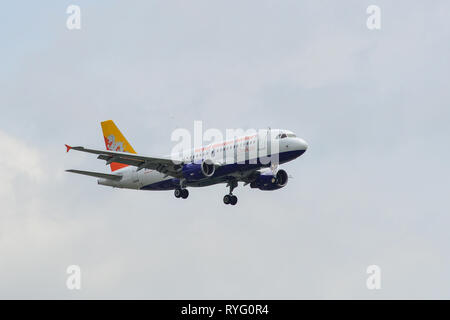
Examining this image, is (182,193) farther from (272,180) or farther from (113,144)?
(113,144)

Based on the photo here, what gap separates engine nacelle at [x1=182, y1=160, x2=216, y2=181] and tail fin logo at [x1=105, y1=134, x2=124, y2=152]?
52.1ft

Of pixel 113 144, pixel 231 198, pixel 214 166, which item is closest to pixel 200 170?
pixel 214 166

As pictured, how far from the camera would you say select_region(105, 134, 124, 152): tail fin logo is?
9894cm

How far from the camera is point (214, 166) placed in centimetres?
8362

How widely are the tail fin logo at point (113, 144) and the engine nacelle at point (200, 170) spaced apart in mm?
15883

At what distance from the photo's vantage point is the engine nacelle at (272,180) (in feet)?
291

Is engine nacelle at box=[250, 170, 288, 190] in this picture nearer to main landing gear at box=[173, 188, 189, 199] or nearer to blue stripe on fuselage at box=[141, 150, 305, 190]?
blue stripe on fuselage at box=[141, 150, 305, 190]

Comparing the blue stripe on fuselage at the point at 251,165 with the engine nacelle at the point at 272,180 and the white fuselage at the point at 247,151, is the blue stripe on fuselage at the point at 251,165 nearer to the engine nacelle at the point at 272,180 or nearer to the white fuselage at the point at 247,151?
the white fuselage at the point at 247,151

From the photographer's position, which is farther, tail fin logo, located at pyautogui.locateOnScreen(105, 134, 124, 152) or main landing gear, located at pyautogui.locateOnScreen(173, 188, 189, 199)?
tail fin logo, located at pyautogui.locateOnScreen(105, 134, 124, 152)

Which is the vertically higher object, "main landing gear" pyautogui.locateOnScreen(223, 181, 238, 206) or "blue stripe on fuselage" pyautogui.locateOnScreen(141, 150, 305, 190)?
"blue stripe on fuselage" pyautogui.locateOnScreen(141, 150, 305, 190)

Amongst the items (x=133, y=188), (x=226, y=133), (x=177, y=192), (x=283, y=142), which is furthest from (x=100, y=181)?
(x=283, y=142)

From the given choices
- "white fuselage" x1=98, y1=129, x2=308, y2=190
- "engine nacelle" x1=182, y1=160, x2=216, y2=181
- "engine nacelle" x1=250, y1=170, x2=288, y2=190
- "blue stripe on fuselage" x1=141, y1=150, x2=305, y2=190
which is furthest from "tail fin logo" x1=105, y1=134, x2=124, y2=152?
"blue stripe on fuselage" x1=141, y1=150, x2=305, y2=190

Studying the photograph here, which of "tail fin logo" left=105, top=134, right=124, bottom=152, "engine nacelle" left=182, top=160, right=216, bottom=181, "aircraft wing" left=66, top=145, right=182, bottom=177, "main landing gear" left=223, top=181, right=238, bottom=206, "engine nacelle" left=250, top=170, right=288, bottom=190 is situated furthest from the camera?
"tail fin logo" left=105, top=134, right=124, bottom=152

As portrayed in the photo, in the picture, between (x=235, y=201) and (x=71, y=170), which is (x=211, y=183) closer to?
(x=235, y=201)
